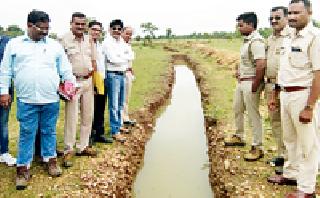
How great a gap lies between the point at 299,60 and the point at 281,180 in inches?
72.8

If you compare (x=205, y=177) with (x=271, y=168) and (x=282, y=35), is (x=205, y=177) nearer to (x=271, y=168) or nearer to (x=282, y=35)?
(x=271, y=168)

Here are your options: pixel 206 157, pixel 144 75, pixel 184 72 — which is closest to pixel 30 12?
pixel 206 157

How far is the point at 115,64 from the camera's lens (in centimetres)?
790

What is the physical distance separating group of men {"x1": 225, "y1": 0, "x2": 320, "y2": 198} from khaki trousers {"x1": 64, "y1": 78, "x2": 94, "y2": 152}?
8.44 ft

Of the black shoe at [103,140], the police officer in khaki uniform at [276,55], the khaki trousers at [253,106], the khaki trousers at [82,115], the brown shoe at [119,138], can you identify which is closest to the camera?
the police officer in khaki uniform at [276,55]

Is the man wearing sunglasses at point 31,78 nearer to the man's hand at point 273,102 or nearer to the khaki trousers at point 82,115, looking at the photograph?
the khaki trousers at point 82,115

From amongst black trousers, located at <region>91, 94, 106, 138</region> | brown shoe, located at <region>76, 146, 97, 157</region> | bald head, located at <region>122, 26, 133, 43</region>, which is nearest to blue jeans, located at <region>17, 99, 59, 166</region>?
brown shoe, located at <region>76, 146, 97, 157</region>

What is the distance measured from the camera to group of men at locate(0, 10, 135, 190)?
18.3 feet

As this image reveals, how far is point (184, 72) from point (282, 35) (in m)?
18.7

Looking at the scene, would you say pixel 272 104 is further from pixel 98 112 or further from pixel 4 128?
pixel 4 128

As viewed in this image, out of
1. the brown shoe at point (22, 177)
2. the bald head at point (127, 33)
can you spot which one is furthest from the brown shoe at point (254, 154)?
the bald head at point (127, 33)

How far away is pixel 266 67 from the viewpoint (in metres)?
6.30

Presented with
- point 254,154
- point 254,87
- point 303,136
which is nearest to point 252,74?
point 254,87

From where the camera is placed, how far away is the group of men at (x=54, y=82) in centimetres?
558
